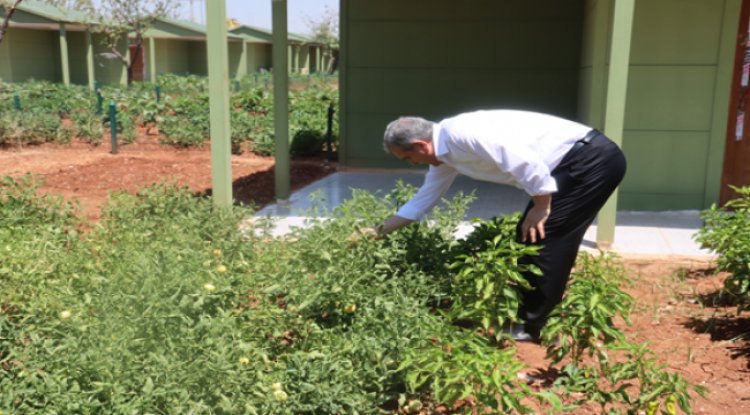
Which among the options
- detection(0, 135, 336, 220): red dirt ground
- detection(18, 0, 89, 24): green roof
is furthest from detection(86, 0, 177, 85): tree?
detection(0, 135, 336, 220): red dirt ground

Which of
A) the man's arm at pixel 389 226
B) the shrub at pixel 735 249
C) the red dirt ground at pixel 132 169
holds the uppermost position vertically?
the man's arm at pixel 389 226

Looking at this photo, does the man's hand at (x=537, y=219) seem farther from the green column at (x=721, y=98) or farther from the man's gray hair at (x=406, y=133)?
the green column at (x=721, y=98)

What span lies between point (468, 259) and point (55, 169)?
27.3 feet

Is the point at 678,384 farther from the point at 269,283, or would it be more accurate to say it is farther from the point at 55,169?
the point at 55,169

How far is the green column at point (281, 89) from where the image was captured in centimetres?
770

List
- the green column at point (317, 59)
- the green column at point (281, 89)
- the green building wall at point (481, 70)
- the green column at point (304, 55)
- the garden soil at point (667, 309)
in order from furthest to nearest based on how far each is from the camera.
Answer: the green column at point (317, 59) → the green column at point (304, 55) → the green column at point (281, 89) → the green building wall at point (481, 70) → the garden soil at point (667, 309)

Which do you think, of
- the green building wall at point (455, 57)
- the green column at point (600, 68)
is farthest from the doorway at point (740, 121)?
the green building wall at point (455, 57)

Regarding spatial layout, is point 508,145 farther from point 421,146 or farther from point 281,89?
point 281,89

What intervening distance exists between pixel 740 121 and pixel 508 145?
185 inches

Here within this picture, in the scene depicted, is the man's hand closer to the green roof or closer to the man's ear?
the man's ear

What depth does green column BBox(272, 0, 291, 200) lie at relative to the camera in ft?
25.3

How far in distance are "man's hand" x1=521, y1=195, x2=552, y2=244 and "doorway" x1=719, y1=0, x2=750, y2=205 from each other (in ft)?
14.0

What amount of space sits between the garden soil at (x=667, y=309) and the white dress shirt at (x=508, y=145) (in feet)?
2.96

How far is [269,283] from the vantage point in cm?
356
